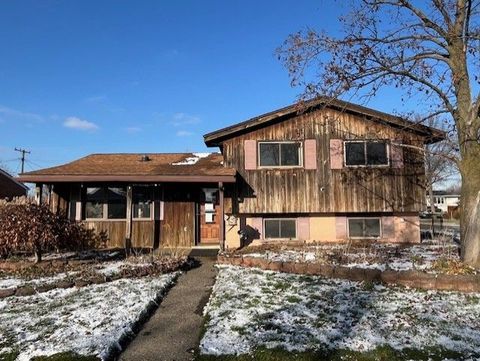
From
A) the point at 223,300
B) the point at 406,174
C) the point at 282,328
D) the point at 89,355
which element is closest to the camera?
the point at 89,355

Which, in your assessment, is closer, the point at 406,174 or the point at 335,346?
the point at 335,346

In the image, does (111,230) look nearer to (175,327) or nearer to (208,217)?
(208,217)

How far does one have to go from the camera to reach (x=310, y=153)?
16.3 m

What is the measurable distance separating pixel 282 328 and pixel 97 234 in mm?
11562

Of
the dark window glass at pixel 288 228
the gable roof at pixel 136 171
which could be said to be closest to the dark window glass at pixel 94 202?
the gable roof at pixel 136 171

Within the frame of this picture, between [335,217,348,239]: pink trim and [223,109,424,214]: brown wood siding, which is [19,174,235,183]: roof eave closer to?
[223,109,424,214]: brown wood siding

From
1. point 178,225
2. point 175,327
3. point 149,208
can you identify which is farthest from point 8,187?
point 175,327

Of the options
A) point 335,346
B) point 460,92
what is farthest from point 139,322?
point 460,92

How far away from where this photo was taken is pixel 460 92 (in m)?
10.7

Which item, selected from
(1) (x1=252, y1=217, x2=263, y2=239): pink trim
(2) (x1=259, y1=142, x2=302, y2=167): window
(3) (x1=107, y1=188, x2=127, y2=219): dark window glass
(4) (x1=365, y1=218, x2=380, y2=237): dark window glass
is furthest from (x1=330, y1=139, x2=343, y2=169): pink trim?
(3) (x1=107, y1=188, x2=127, y2=219): dark window glass

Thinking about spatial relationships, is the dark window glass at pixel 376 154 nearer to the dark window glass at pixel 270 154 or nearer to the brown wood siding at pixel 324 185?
the brown wood siding at pixel 324 185

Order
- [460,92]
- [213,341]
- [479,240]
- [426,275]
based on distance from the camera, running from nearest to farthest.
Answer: [213,341] < [426,275] < [479,240] < [460,92]

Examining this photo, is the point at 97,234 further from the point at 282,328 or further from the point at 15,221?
the point at 282,328

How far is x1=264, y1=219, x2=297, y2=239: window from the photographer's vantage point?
647 inches
